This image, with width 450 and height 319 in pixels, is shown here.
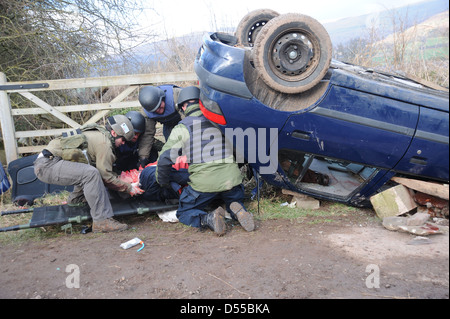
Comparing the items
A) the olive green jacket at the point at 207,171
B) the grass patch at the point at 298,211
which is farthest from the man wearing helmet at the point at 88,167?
Answer: the grass patch at the point at 298,211

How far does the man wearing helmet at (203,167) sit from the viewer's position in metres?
3.81

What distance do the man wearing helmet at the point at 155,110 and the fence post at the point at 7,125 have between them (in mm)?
2789

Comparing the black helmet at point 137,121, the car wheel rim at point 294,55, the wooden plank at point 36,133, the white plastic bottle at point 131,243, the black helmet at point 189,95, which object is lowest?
the white plastic bottle at point 131,243

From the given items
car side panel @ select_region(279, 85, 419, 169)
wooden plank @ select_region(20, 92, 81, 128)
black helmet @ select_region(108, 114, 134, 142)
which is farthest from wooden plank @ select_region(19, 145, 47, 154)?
car side panel @ select_region(279, 85, 419, 169)

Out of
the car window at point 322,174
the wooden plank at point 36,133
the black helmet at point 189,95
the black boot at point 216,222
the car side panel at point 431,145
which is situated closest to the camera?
the car side panel at point 431,145

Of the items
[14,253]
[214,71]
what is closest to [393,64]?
[214,71]

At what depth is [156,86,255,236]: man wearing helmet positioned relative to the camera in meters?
3.81

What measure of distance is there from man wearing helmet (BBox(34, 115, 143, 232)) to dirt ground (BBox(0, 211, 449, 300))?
0.32 metres

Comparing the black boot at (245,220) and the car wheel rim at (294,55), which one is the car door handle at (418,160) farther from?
the black boot at (245,220)

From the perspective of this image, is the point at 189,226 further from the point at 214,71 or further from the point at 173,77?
the point at 173,77

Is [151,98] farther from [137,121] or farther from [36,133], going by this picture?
[36,133]

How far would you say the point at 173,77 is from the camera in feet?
20.7

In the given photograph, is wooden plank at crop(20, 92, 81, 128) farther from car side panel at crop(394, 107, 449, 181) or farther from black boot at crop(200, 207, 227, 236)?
car side panel at crop(394, 107, 449, 181)

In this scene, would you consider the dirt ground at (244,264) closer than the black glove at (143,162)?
Yes
